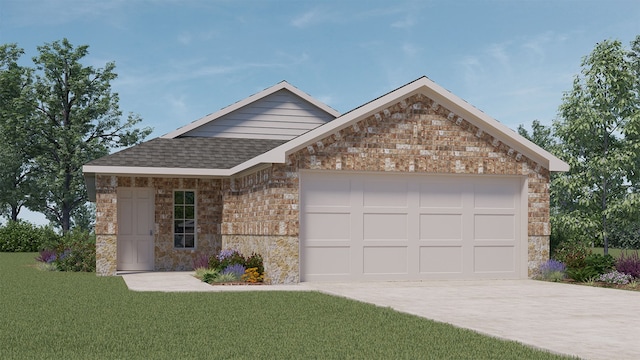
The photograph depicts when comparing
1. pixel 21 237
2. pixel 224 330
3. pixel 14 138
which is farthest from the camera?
pixel 14 138

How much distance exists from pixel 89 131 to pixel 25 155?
4.35 metres

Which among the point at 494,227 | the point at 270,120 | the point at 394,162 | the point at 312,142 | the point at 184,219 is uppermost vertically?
the point at 270,120

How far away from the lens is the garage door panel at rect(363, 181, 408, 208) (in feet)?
61.5

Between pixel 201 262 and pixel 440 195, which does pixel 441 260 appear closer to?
pixel 440 195

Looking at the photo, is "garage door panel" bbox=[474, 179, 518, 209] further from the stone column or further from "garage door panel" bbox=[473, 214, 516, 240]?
the stone column

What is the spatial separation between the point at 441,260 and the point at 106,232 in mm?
9245

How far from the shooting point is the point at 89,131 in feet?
152

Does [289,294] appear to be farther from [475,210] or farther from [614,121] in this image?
[614,121]

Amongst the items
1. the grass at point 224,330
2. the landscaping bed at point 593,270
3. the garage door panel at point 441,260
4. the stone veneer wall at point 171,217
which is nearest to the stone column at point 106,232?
the stone veneer wall at point 171,217

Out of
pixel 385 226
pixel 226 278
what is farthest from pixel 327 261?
pixel 226 278

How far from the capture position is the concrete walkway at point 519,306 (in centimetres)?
949

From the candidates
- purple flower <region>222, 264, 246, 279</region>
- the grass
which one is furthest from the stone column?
the grass

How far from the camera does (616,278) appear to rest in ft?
60.6

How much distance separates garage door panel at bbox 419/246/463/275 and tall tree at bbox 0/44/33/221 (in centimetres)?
3327
